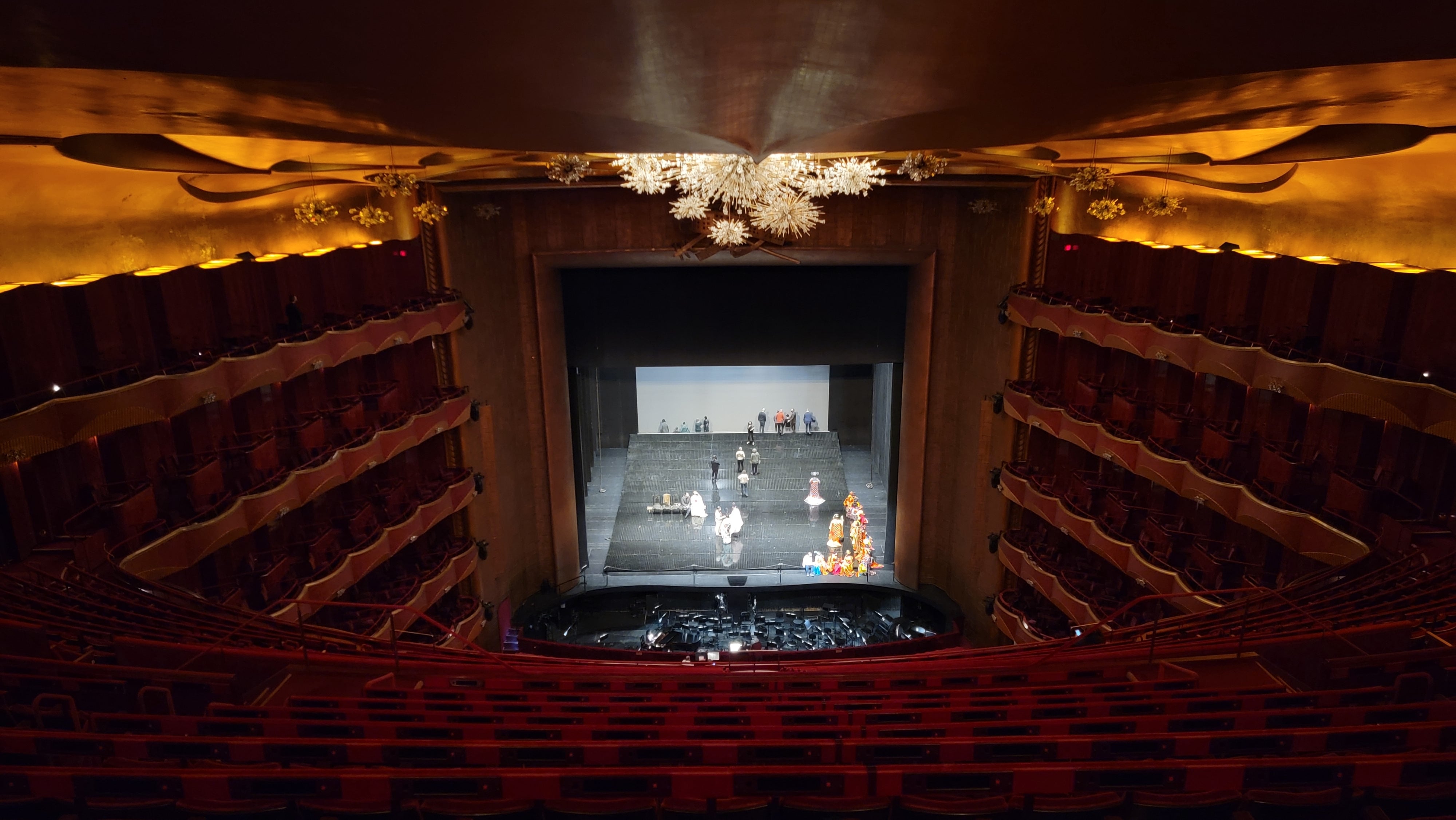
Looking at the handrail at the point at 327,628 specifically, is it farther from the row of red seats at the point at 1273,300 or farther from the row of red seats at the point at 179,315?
the row of red seats at the point at 1273,300

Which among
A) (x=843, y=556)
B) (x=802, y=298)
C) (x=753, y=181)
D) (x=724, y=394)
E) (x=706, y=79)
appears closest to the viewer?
(x=706, y=79)

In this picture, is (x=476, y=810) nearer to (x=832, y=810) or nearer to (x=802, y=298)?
(x=832, y=810)

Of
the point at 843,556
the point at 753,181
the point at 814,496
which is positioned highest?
the point at 753,181

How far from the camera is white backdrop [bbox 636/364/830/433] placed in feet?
90.4

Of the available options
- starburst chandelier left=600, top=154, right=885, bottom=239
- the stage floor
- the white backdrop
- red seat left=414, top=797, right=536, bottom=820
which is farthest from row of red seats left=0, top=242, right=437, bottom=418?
the white backdrop

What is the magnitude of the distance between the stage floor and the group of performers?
546 millimetres

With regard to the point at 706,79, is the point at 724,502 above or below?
below

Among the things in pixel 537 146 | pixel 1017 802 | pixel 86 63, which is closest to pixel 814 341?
pixel 537 146

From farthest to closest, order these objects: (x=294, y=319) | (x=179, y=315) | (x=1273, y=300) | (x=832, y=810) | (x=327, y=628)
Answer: (x=294, y=319), (x=1273, y=300), (x=179, y=315), (x=327, y=628), (x=832, y=810)

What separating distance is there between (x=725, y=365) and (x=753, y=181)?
11.6 m

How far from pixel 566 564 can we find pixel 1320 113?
689 inches

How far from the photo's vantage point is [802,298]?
1986 cm

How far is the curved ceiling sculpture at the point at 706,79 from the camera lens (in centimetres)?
349

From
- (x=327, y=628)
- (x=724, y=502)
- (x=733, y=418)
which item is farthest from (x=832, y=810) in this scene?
(x=733, y=418)
